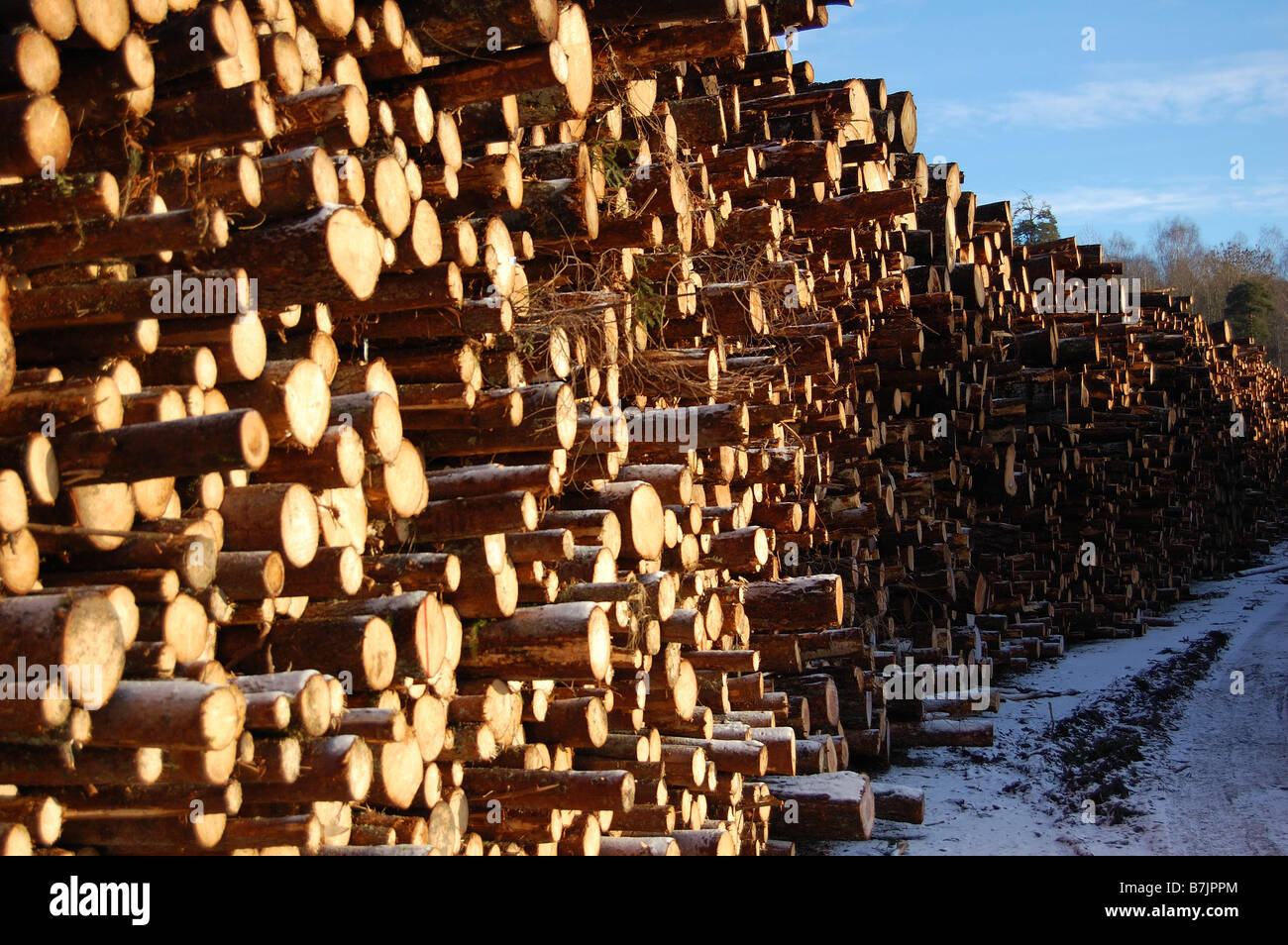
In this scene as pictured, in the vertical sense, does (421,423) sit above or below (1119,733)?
above


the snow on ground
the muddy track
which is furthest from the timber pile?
the muddy track

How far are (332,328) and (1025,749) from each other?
6.61 m

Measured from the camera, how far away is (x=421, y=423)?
12.8 feet

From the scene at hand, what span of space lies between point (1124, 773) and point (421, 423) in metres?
5.98

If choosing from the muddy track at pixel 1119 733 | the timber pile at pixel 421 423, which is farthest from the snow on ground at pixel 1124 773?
the timber pile at pixel 421 423

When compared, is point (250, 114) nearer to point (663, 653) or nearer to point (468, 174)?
point (468, 174)

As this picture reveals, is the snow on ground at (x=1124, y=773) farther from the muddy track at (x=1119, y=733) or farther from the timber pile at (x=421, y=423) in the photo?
the timber pile at (x=421, y=423)

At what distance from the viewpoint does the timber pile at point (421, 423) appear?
241 cm

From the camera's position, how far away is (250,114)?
2.56m

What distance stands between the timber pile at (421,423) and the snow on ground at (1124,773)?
0.65 meters

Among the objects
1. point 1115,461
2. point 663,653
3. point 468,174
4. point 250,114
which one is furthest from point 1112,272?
point 250,114

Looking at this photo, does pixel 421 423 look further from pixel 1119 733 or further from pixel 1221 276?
pixel 1221 276

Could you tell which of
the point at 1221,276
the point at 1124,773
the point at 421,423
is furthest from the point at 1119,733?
the point at 1221,276

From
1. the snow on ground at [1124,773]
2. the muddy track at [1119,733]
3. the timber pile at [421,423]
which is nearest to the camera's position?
the timber pile at [421,423]
